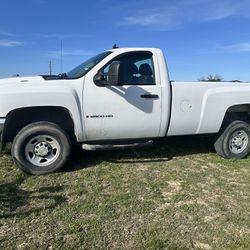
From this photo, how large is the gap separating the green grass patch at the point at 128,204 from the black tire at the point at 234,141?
31cm

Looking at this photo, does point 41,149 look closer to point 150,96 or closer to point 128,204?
point 128,204

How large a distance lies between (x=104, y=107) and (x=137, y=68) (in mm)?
910

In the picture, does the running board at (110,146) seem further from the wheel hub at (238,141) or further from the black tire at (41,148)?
the wheel hub at (238,141)

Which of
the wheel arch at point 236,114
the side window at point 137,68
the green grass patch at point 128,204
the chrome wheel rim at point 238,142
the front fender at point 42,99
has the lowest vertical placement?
the green grass patch at point 128,204

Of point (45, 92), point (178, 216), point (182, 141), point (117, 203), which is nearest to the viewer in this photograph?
point (178, 216)

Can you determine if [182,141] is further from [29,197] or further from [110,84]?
[29,197]

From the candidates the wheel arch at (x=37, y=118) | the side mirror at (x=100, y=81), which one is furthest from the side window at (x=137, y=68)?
the wheel arch at (x=37, y=118)

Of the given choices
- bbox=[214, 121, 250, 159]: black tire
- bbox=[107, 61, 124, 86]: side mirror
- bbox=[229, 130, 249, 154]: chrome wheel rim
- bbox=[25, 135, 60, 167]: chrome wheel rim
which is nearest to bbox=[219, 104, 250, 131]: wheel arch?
bbox=[214, 121, 250, 159]: black tire

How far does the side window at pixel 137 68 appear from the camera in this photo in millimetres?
5852

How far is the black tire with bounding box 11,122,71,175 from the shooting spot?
5.37 m

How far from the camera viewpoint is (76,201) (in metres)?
4.48

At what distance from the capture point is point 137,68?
5988 mm

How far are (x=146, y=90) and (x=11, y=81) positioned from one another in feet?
6.85

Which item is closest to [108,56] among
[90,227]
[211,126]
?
[211,126]
